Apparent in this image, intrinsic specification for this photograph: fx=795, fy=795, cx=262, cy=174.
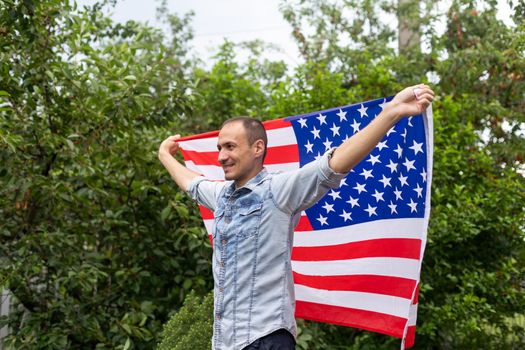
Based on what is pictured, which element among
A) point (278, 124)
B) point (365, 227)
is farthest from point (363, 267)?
point (278, 124)

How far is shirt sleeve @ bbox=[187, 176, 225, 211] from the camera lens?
11.2 feet

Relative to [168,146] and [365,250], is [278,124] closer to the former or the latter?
[168,146]

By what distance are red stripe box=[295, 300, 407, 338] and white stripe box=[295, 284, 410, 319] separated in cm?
2

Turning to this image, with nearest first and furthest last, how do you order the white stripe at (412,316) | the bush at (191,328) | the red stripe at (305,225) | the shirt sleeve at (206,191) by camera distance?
the shirt sleeve at (206,191) → the white stripe at (412,316) → the red stripe at (305,225) → the bush at (191,328)

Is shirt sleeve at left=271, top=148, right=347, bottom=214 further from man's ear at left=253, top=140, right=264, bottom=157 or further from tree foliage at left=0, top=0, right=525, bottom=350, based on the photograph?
tree foliage at left=0, top=0, right=525, bottom=350

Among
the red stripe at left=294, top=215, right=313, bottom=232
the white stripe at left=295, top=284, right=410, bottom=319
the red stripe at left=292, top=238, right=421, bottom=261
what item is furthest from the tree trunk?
the white stripe at left=295, top=284, right=410, bottom=319

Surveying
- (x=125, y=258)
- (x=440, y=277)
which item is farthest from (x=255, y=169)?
(x=440, y=277)

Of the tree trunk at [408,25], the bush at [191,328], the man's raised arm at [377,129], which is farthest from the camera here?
the tree trunk at [408,25]

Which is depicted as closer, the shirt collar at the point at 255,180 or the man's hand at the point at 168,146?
the shirt collar at the point at 255,180

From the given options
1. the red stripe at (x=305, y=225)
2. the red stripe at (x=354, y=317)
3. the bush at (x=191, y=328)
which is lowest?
the bush at (x=191, y=328)

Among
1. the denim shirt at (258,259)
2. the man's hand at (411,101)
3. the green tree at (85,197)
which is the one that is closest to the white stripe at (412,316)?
the denim shirt at (258,259)

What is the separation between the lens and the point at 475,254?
7.32 m

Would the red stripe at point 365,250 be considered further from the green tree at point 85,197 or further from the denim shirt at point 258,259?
the green tree at point 85,197

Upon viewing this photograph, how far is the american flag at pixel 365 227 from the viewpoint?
3.90 metres
